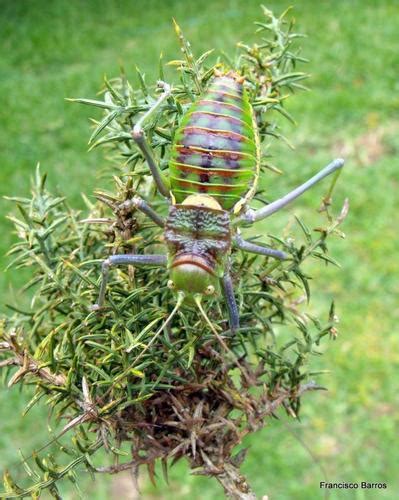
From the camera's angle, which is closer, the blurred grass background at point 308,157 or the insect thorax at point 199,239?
the insect thorax at point 199,239

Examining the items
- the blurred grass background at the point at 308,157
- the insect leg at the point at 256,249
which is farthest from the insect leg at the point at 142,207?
the blurred grass background at the point at 308,157

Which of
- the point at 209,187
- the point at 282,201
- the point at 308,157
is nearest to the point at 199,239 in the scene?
the point at 209,187

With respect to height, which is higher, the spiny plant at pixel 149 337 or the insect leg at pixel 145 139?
the insect leg at pixel 145 139

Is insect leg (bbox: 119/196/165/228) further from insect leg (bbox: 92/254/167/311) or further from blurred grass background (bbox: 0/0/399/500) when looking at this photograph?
blurred grass background (bbox: 0/0/399/500)

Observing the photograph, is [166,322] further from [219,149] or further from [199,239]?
[219,149]

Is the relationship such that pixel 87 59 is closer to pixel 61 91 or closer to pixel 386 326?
pixel 61 91

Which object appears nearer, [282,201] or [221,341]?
[221,341]

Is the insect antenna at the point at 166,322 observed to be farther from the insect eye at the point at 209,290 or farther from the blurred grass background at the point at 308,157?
the blurred grass background at the point at 308,157
